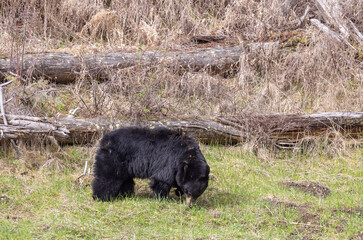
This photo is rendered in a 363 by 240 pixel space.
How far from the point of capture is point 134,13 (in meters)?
12.2

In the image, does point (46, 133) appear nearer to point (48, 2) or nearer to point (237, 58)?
point (237, 58)

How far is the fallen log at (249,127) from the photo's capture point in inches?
302

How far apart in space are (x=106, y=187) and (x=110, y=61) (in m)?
4.46

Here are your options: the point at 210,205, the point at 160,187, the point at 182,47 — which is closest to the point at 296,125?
the point at 210,205

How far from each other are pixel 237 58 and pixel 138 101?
11.4ft

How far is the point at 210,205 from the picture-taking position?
6164mm

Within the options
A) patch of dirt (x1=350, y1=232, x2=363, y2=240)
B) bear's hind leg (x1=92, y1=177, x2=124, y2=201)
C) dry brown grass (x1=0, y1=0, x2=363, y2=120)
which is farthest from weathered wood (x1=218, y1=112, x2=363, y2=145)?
patch of dirt (x1=350, y1=232, x2=363, y2=240)

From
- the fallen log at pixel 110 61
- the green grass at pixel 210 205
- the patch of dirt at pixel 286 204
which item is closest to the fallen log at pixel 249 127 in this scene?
the green grass at pixel 210 205

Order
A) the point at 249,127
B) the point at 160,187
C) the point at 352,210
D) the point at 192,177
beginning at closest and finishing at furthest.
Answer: the point at 192,177, the point at 352,210, the point at 160,187, the point at 249,127


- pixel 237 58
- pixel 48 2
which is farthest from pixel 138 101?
pixel 48 2

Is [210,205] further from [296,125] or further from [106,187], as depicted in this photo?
[296,125]

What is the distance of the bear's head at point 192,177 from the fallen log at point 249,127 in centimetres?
199

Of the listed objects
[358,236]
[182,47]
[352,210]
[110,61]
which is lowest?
[352,210]

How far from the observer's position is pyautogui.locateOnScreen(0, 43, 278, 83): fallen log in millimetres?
9586
